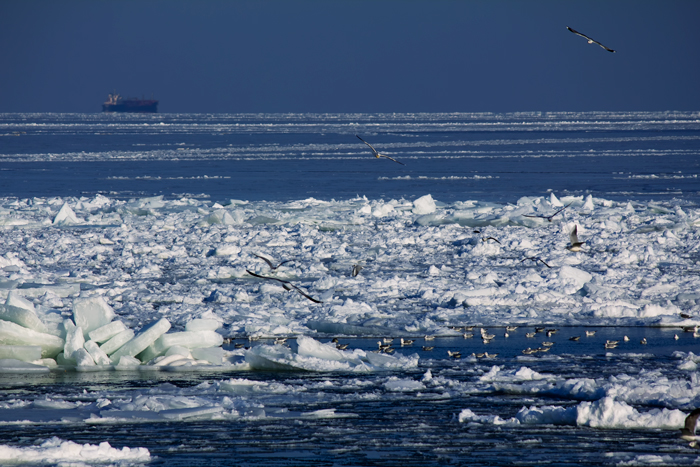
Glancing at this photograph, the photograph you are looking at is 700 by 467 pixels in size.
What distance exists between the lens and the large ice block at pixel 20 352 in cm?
724

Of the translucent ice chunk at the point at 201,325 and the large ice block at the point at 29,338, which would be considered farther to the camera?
the translucent ice chunk at the point at 201,325

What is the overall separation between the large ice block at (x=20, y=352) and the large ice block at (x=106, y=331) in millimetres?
486

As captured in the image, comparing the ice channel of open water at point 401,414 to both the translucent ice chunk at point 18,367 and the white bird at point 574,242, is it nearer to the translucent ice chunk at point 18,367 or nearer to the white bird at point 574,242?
the translucent ice chunk at point 18,367

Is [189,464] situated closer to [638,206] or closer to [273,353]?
[273,353]

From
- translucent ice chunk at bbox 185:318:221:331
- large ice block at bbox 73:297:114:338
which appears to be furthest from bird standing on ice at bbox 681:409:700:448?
large ice block at bbox 73:297:114:338

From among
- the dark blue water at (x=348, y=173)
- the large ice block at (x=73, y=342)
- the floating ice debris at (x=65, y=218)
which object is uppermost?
the dark blue water at (x=348, y=173)

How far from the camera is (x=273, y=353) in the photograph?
710 cm

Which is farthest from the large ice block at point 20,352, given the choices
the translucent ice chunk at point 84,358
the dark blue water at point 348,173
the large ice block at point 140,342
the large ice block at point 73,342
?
the dark blue water at point 348,173

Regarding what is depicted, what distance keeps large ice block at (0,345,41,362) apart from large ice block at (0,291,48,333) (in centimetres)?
19

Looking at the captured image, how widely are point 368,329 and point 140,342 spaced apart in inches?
91.4

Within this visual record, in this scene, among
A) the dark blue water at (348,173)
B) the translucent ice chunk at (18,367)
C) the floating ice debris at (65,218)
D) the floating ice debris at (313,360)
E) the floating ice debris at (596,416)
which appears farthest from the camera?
the dark blue water at (348,173)

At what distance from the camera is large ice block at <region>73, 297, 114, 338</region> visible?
7.28 m

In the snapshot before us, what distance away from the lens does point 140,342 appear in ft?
23.9

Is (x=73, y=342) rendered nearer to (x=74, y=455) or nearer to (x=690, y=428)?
(x=74, y=455)
